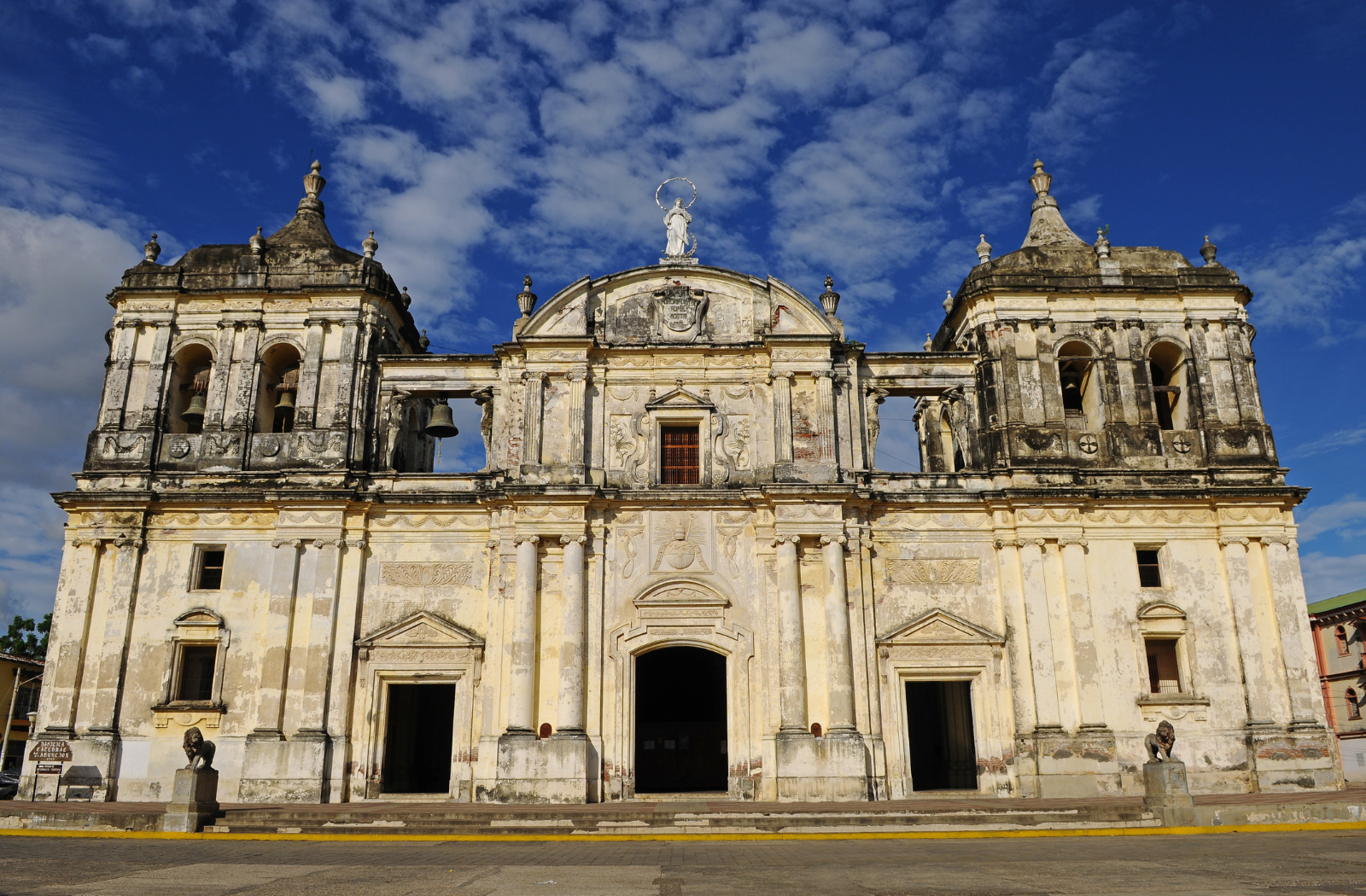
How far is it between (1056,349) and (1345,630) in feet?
85.1

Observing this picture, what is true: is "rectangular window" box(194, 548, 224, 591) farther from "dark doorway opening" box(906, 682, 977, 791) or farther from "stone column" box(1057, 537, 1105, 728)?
"stone column" box(1057, 537, 1105, 728)

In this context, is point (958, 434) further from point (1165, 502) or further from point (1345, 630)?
point (1345, 630)

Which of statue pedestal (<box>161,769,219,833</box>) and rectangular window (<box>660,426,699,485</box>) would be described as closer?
statue pedestal (<box>161,769,219,833</box>)

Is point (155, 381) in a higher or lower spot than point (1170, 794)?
higher

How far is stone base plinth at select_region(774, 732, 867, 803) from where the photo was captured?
20.4 meters

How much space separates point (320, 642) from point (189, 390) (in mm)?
8327

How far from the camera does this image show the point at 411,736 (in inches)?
960

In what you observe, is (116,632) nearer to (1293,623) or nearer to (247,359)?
(247,359)

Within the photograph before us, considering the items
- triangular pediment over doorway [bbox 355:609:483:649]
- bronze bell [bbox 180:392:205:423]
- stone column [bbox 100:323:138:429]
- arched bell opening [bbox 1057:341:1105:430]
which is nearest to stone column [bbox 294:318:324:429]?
bronze bell [bbox 180:392:205:423]

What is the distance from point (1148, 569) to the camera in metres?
23.2

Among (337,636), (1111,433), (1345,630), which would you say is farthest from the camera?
(1345,630)

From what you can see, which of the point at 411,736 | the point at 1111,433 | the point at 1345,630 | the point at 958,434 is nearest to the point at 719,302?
the point at 958,434

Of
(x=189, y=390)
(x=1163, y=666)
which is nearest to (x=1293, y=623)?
(x=1163, y=666)

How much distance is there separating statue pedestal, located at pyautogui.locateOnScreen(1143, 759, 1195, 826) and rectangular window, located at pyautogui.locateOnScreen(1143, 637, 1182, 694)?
5.14 m
